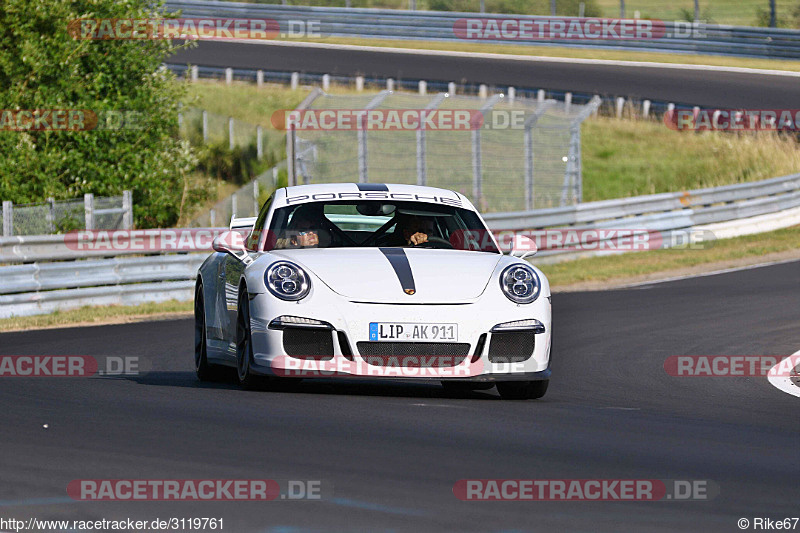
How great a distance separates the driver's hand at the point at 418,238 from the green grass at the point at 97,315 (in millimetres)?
7469

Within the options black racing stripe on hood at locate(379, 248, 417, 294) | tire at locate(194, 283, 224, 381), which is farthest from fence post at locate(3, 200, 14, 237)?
black racing stripe on hood at locate(379, 248, 417, 294)

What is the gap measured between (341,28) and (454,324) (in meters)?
40.1

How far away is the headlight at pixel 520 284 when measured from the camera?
29.0 ft

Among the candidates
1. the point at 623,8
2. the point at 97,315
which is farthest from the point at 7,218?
the point at 623,8

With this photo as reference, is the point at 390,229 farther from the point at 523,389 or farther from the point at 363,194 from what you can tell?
the point at 523,389

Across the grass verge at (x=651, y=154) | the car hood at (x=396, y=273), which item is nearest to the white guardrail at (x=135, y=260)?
the grass verge at (x=651, y=154)

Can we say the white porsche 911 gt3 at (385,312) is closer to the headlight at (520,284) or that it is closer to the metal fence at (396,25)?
the headlight at (520,284)

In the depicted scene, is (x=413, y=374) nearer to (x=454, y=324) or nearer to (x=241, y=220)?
(x=454, y=324)

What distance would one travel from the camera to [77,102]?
24.3m

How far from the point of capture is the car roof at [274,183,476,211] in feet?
32.8

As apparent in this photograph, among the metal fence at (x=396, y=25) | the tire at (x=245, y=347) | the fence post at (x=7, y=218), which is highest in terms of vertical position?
the tire at (x=245, y=347)

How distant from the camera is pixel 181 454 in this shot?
6402mm

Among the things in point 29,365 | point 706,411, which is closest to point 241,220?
point 29,365

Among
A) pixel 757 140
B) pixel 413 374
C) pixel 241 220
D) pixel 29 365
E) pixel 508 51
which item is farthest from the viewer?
pixel 508 51
